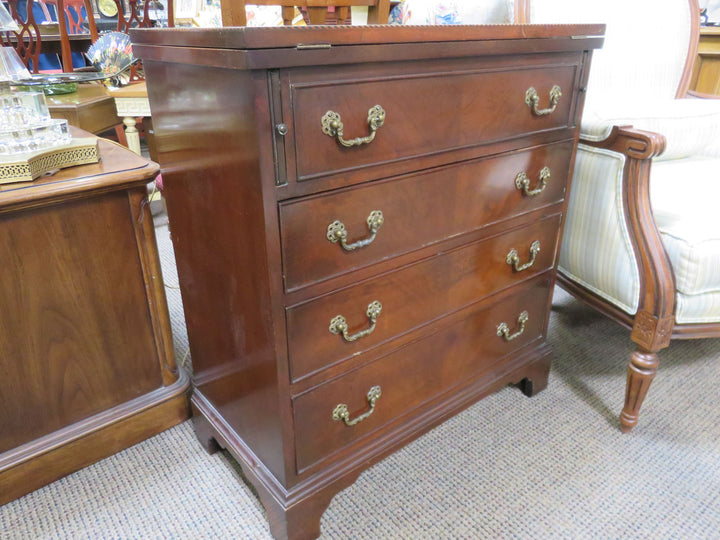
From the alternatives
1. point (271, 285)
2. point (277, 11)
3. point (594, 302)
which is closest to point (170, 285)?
point (277, 11)

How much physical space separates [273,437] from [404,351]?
0.31 metres

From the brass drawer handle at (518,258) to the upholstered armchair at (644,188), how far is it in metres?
0.20

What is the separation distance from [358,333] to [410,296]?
0.14 m

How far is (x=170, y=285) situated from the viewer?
204cm

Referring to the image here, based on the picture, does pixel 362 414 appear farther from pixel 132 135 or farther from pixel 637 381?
pixel 132 135

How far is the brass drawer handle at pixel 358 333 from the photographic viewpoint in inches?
36.8

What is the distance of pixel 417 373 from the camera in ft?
3.79

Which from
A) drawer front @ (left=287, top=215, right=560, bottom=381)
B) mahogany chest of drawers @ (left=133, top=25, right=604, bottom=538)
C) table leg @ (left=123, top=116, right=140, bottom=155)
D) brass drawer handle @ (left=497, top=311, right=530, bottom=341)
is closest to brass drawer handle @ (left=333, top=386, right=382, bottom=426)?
mahogany chest of drawers @ (left=133, top=25, right=604, bottom=538)

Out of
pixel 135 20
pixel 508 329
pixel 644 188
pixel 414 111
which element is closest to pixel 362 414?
pixel 508 329

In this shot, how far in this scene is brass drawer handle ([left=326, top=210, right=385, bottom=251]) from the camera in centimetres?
85

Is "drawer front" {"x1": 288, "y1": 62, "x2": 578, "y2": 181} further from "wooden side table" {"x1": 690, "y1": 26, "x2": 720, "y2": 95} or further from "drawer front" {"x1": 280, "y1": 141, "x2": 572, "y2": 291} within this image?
"wooden side table" {"x1": 690, "y1": 26, "x2": 720, "y2": 95}

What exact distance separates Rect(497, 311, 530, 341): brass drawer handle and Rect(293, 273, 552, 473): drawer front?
0.01m

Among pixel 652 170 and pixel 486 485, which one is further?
pixel 652 170

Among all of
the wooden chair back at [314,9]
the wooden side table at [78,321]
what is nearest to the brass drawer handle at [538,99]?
the wooden chair back at [314,9]
